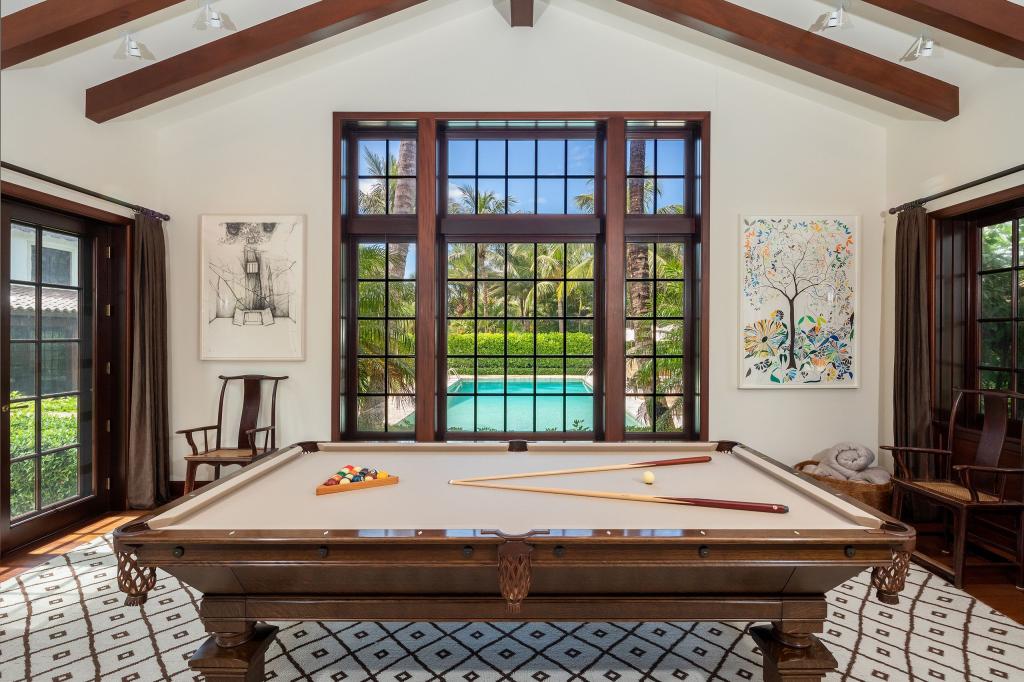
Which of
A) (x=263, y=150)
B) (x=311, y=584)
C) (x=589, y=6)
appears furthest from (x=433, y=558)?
(x=589, y=6)

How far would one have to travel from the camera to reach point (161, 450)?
4121 millimetres

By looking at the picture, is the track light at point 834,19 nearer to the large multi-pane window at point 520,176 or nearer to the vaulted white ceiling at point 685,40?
the vaulted white ceiling at point 685,40

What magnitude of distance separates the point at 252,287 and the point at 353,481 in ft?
9.02

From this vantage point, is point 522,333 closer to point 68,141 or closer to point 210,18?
point 210,18

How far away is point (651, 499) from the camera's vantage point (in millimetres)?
1900

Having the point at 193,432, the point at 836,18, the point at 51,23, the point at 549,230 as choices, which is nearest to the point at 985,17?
the point at 836,18

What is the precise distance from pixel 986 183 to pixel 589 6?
2944 millimetres

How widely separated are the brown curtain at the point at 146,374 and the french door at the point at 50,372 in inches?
9.6

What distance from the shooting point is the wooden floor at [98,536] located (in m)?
2.74

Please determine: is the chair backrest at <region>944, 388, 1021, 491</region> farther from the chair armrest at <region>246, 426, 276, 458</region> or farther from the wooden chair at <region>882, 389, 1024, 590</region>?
the chair armrest at <region>246, 426, 276, 458</region>

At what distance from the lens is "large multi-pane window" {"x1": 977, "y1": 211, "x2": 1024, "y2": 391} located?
11.0ft

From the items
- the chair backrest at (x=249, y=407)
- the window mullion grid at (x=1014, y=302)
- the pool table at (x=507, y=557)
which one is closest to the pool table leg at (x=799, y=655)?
the pool table at (x=507, y=557)

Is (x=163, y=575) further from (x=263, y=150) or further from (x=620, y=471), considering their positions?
(x=263, y=150)

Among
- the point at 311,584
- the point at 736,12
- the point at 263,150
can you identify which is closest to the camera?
the point at 311,584
